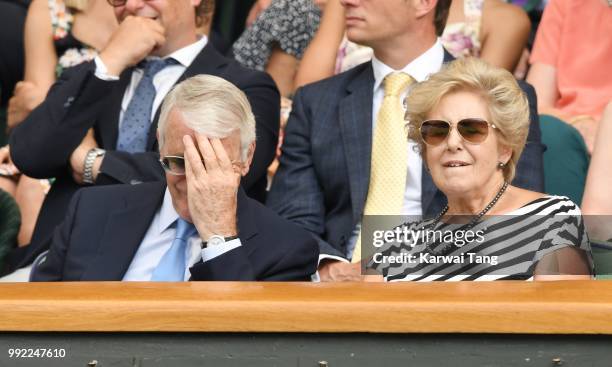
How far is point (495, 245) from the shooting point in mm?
3314

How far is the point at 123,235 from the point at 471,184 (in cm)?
100

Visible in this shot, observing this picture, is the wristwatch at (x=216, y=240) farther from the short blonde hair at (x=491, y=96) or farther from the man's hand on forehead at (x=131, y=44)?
the man's hand on forehead at (x=131, y=44)

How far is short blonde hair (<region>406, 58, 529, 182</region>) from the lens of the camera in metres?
3.52

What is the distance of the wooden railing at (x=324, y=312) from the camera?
2438 millimetres

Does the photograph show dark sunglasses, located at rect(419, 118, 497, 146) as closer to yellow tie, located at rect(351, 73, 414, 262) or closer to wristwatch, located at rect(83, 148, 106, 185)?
yellow tie, located at rect(351, 73, 414, 262)

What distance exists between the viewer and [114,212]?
12.2 ft

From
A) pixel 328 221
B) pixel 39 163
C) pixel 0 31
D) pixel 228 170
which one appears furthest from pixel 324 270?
pixel 0 31

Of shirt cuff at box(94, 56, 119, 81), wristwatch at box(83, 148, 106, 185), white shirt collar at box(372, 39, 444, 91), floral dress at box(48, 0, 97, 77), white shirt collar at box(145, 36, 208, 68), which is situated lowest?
wristwatch at box(83, 148, 106, 185)

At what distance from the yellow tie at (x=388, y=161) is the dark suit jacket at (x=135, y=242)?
66 cm

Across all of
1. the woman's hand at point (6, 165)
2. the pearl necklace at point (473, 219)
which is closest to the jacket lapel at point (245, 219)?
the pearl necklace at point (473, 219)

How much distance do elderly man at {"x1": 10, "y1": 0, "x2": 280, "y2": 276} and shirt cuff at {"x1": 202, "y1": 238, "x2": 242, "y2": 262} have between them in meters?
0.93

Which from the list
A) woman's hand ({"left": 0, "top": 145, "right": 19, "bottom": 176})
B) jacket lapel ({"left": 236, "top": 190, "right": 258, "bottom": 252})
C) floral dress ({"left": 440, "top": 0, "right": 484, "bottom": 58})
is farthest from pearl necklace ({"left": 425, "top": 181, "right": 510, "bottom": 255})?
woman's hand ({"left": 0, "top": 145, "right": 19, "bottom": 176})

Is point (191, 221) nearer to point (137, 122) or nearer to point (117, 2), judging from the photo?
point (137, 122)

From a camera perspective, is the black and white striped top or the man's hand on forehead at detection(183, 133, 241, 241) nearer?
the black and white striped top
